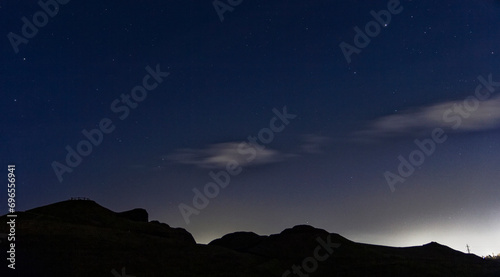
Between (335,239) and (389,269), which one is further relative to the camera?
(335,239)

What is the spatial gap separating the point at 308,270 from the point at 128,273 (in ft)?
92.2

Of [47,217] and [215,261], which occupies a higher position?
[47,217]

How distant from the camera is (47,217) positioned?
71125 mm

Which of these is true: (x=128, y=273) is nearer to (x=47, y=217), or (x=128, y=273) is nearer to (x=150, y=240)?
(x=150, y=240)

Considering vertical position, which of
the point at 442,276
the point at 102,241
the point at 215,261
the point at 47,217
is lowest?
the point at 442,276

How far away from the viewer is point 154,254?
2304 inches

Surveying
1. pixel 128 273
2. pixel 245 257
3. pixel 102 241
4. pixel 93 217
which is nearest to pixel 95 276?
pixel 128 273

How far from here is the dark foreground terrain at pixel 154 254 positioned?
50031 mm

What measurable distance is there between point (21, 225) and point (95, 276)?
22238mm

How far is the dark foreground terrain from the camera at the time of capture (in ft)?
164

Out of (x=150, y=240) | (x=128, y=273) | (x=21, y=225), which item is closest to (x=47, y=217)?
(x=21, y=225)

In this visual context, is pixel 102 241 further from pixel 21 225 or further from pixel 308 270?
pixel 308 270

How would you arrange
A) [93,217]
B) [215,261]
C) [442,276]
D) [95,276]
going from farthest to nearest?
[93,217], [442,276], [215,261], [95,276]

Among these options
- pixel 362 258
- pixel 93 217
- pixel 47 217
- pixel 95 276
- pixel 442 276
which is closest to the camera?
pixel 95 276
